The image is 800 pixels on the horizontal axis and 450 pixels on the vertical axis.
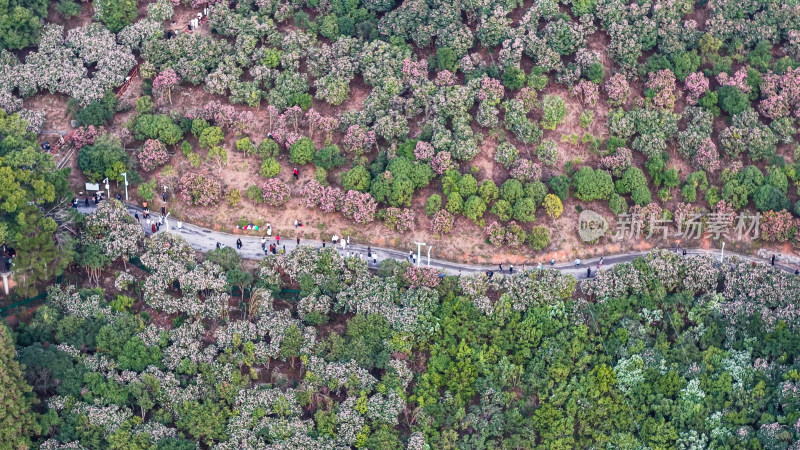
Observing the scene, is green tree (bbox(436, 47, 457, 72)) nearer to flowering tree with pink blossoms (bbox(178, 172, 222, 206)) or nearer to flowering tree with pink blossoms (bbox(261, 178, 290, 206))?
flowering tree with pink blossoms (bbox(261, 178, 290, 206))

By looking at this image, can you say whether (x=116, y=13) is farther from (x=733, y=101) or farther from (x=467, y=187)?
(x=733, y=101)

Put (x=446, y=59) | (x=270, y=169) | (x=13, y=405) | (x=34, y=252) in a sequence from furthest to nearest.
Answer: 1. (x=446, y=59)
2. (x=270, y=169)
3. (x=34, y=252)
4. (x=13, y=405)

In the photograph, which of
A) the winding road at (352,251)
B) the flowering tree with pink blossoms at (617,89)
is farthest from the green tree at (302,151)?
the flowering tree with pink blossoms at (617,89)

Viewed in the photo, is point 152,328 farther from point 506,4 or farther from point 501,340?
point 506,4

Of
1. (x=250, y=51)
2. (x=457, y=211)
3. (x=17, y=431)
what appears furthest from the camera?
(x=250, y=51)

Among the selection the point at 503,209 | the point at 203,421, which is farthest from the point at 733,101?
the point at 203,421

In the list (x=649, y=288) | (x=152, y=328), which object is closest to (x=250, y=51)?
(x=152, y=328)

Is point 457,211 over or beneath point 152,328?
over
